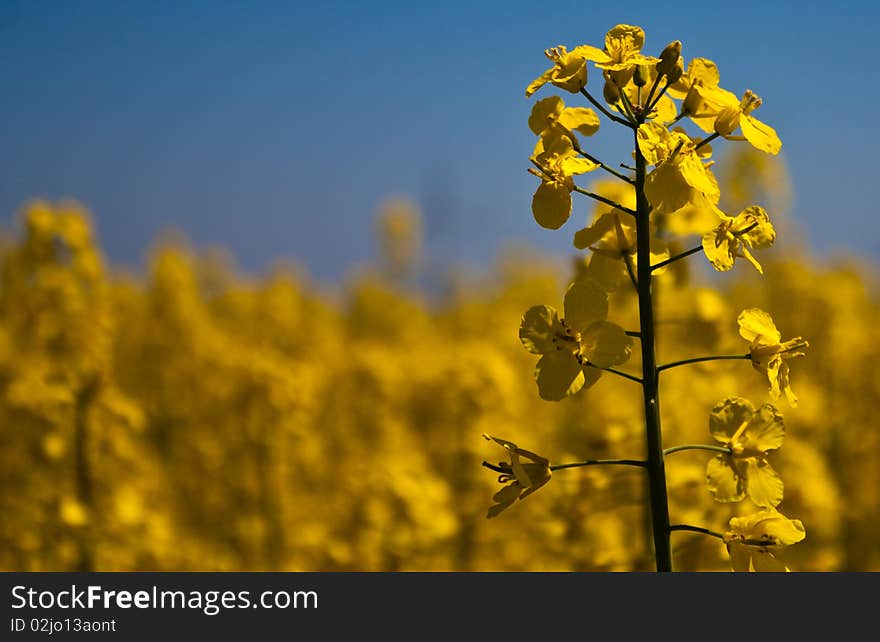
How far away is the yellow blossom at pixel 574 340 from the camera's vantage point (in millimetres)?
1917

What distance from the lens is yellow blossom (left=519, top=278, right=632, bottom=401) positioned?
1.92m

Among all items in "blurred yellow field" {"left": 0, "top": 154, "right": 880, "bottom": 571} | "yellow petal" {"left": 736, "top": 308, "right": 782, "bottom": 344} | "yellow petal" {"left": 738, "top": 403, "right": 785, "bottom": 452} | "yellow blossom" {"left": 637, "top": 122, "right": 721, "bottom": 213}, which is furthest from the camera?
"blurred yellow field" {"left": 0, "top": 154, "right": 880, "bottom": 571}

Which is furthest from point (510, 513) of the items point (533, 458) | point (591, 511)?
point (533, 458)

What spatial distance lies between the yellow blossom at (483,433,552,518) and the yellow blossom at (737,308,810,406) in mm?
516

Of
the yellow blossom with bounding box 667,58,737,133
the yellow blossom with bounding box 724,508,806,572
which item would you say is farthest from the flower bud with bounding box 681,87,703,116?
the yellow blossom with bounding box 724,508,806,572

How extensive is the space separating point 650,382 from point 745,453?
29 cm

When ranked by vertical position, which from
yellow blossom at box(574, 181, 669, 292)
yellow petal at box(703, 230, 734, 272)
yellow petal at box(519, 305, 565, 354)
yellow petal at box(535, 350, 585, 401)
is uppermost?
yellow blossom at box(574, 181, 669, 292)

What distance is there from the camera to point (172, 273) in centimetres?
1273

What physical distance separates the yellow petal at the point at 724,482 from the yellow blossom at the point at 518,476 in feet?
1.11

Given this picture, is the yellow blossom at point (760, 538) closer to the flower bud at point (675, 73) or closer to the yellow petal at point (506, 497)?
the yellow petal at point (506, 497)

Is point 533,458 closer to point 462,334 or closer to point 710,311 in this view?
point 710,311

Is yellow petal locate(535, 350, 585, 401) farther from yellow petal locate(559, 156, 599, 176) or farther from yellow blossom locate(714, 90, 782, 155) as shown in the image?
yellow blossom locate(714, 90, 782, 155)
